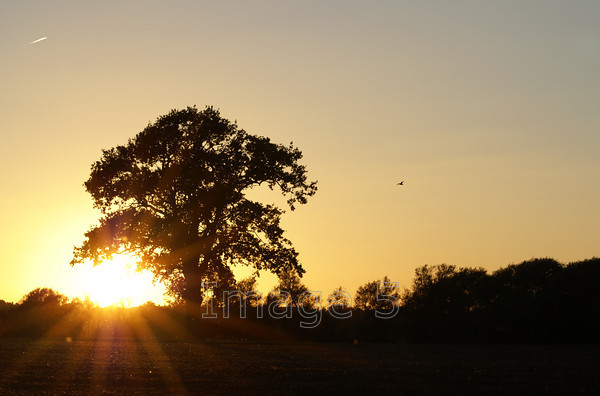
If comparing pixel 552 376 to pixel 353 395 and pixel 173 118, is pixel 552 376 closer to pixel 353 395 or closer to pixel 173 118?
pixel 353 395

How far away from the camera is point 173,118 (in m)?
52.3

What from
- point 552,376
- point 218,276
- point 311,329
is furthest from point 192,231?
point 552,376

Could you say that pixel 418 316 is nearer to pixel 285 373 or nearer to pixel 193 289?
pixel 193 289

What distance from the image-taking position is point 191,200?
51.2 meters

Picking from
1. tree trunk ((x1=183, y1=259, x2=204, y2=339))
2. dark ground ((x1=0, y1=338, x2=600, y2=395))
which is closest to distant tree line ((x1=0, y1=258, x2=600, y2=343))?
tree trunk ((x1=183, y1=259, x2=204, y2=339))

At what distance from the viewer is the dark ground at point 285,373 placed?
22875 millimetres

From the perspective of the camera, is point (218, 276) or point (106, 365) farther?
point (218, 276)

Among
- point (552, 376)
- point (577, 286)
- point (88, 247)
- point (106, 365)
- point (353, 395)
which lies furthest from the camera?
point (577, 286)

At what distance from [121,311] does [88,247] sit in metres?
23.8

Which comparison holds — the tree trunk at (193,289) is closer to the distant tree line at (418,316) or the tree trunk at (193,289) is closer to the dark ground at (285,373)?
the distant tree line at (418,316)

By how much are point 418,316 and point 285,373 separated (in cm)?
4148

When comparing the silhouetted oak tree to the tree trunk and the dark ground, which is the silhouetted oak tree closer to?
the tree trunk

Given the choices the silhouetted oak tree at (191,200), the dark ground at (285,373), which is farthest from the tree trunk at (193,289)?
the dark ground at (285,373)

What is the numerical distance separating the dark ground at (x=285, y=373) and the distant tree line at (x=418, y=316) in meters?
22.5
